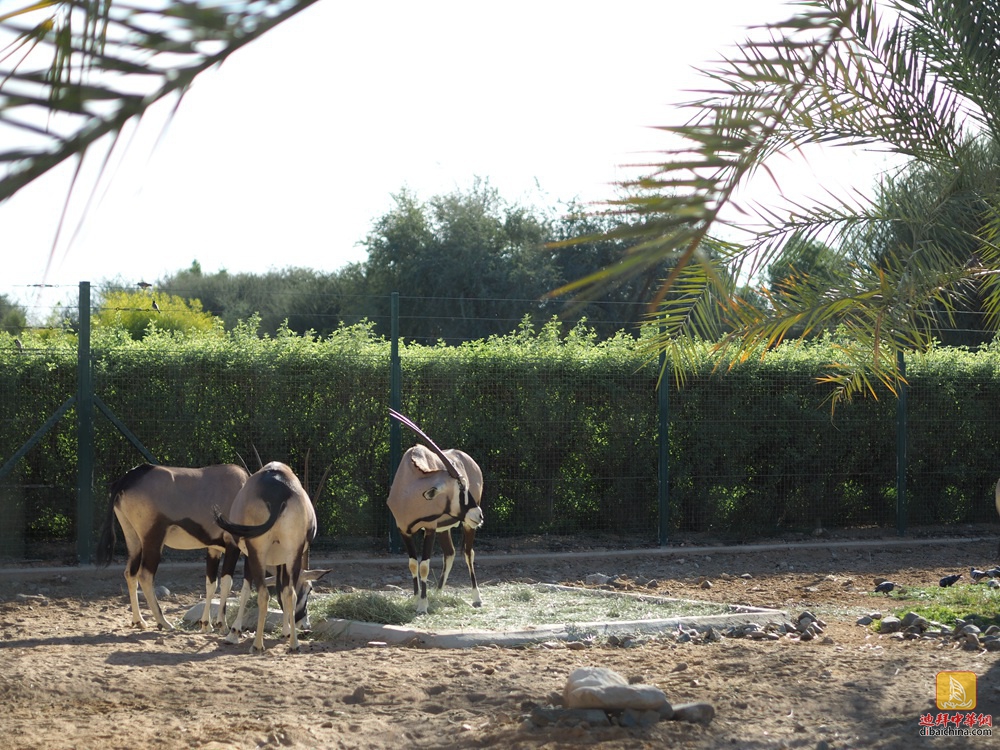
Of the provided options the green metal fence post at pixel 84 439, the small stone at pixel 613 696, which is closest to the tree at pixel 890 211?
the small stone at pixel 613 696

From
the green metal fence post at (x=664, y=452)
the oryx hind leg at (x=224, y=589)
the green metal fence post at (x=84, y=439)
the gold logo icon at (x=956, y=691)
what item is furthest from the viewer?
the green metal fence post at (x=664, y=452)

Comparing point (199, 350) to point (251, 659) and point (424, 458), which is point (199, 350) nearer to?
point (424, 458)

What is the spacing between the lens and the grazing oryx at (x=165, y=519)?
8.06m

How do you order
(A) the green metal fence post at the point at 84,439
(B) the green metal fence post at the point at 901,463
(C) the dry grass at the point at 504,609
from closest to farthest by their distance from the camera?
1. (C) the dry grass at the point at 504,609
2. (A) the green metal fence post at the point at 84,439
3. (B) the green metal fence post at the point at 901,463

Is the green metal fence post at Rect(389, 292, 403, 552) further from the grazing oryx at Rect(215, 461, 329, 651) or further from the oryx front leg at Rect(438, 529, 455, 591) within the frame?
the grazing oryx at Rect(215, 461, 329, 651)

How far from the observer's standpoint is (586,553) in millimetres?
12211

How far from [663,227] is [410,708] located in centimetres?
408

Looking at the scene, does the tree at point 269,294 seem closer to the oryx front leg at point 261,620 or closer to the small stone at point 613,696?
the oryx front leg at point 261,620

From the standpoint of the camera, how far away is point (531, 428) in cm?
1315

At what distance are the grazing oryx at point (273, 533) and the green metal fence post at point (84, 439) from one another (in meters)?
4.63

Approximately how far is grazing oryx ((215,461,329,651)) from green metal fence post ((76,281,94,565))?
4.63 m

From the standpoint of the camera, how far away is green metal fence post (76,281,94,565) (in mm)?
11133

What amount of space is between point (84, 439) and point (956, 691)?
29.3ft

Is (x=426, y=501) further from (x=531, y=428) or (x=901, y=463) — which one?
(x=901, y=463)
